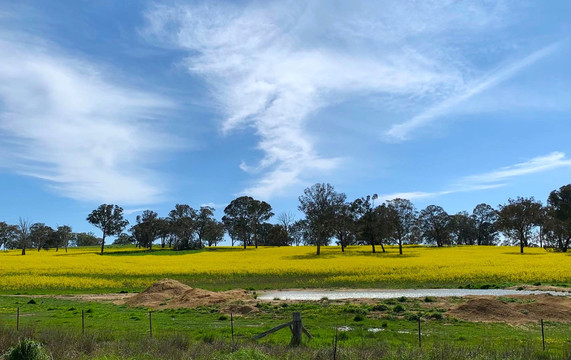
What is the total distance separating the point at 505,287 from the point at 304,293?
51.9 ft

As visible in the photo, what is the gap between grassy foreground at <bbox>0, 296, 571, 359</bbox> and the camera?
1120cm

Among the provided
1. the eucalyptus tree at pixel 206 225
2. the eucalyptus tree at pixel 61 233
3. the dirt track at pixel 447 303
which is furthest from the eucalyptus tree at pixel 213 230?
the dirt track at pixel 447 303

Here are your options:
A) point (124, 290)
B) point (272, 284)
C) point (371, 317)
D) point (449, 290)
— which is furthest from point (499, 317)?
Answer: point (124, 290)

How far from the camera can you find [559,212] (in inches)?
3910

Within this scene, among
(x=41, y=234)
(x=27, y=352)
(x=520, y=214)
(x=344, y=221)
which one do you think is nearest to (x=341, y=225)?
(x=344, y=221)

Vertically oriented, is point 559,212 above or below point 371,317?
above

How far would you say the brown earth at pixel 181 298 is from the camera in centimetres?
2709

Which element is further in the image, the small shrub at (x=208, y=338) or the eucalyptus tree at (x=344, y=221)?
the eucalyptus tree at (x=344, y=221)

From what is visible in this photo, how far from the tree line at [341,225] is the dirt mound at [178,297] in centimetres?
5101

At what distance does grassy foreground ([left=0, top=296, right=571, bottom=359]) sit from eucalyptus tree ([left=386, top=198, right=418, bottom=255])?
59005mm

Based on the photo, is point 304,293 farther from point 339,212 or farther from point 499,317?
point 339,212

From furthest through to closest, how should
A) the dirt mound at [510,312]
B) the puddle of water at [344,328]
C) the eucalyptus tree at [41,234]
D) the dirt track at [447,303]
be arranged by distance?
1. the eucalyptus tree at [41,234]
2. the dirt track at [447,303]
3. the dirt mound at [510,312]
4. the puddle of water at [344,328]

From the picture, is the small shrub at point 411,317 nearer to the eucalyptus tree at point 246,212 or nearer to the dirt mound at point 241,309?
the dirt mound at point 241,309

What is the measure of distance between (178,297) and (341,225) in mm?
A: 59344
